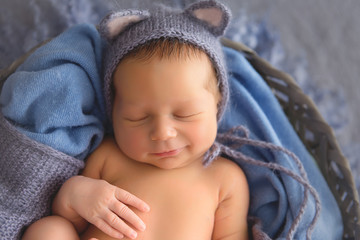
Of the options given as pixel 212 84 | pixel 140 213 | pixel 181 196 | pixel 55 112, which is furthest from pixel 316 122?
pixel 55 112

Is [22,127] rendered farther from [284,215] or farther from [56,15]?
[284,215]

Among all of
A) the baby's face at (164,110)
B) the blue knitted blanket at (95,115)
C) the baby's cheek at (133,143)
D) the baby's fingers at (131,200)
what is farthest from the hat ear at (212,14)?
the baby's fingers at (131,200)

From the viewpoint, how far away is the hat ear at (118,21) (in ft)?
3.64

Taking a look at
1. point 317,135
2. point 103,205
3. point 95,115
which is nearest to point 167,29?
point 95,115

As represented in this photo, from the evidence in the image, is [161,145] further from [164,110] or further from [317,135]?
[317,135]

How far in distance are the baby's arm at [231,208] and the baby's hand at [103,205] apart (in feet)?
0.76

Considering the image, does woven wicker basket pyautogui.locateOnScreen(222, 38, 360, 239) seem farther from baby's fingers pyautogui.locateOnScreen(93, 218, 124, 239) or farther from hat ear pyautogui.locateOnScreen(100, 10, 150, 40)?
baby's fingers pyautogui.locateOnScreen(93, 218, 124, 239)

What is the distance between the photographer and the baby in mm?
1063

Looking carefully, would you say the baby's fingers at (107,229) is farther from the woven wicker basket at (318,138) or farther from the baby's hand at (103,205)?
the woven wicker basket at (318,138)

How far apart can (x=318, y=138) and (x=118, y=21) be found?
0.73m

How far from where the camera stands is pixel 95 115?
1.29 metres

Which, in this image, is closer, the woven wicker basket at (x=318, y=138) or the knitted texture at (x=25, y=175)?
the knitted texture at (x=25, y=175)

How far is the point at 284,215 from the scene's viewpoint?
126 cm

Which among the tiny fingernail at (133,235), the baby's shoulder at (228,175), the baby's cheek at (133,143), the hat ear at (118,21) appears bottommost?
the tiny fingernail at (133,235)
